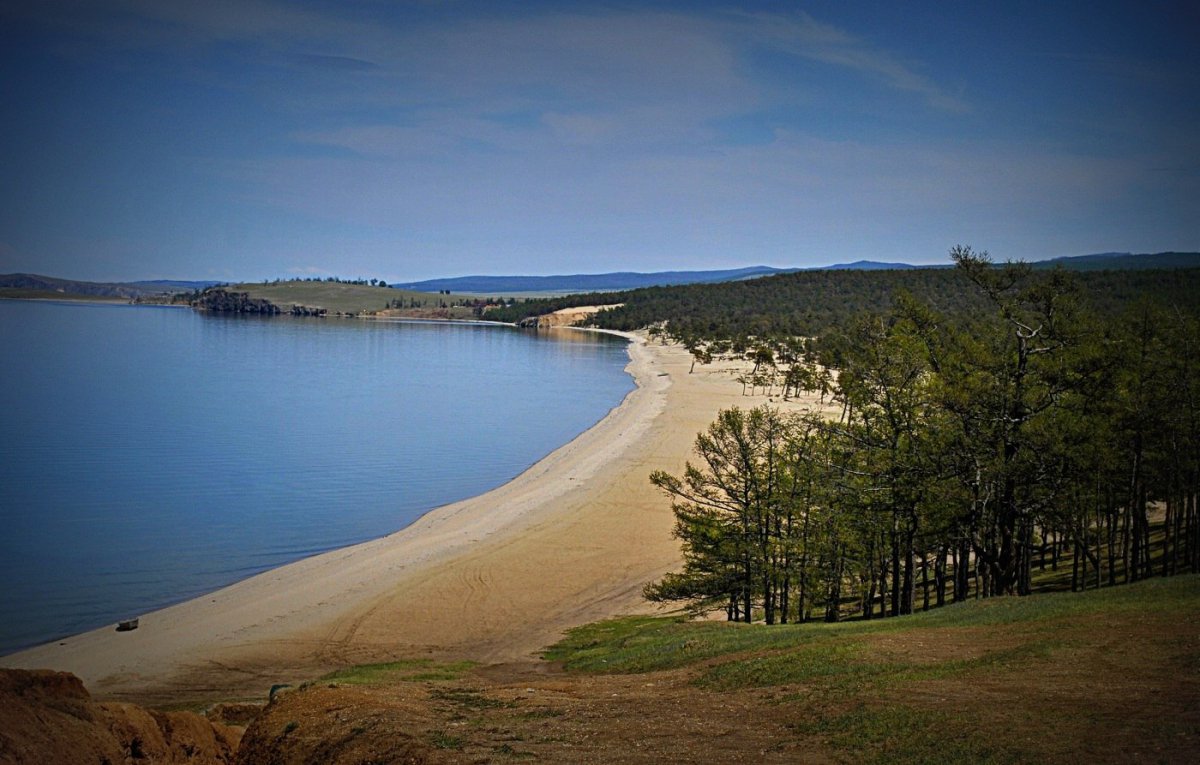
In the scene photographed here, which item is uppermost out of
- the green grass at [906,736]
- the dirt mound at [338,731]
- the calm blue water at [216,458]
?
the green grass at [906,736]

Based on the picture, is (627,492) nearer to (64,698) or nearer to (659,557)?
(659,557)

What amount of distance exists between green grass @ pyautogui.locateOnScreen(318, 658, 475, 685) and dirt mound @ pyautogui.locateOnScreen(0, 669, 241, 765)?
4554 millimetres

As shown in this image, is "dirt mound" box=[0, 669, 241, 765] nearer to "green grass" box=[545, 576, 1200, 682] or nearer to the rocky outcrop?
the rocky outcrop

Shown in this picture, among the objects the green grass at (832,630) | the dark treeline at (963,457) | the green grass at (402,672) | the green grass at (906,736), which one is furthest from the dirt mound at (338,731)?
the dark treeline at (963,457)

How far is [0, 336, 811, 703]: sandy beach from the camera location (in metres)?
20.8

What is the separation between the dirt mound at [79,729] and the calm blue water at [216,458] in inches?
537

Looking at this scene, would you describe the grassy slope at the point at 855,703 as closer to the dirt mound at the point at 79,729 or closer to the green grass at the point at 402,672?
the dirt mound at the point at 79,729

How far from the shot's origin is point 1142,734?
28.7 ft

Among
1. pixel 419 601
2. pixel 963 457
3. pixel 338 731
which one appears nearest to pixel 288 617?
pixel 419 601

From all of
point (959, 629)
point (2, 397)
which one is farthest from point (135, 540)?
point (2, 397)

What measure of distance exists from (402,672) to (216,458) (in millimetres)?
35672

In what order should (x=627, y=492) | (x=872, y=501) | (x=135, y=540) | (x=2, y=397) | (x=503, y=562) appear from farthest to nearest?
(x=2, y=397) → (x=627, y=492) → (x=135, y=540) → (x=503, y=562) → (x=872, y=501)

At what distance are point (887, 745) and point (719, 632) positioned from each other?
9.59 metres

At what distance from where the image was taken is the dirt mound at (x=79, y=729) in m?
9.80
